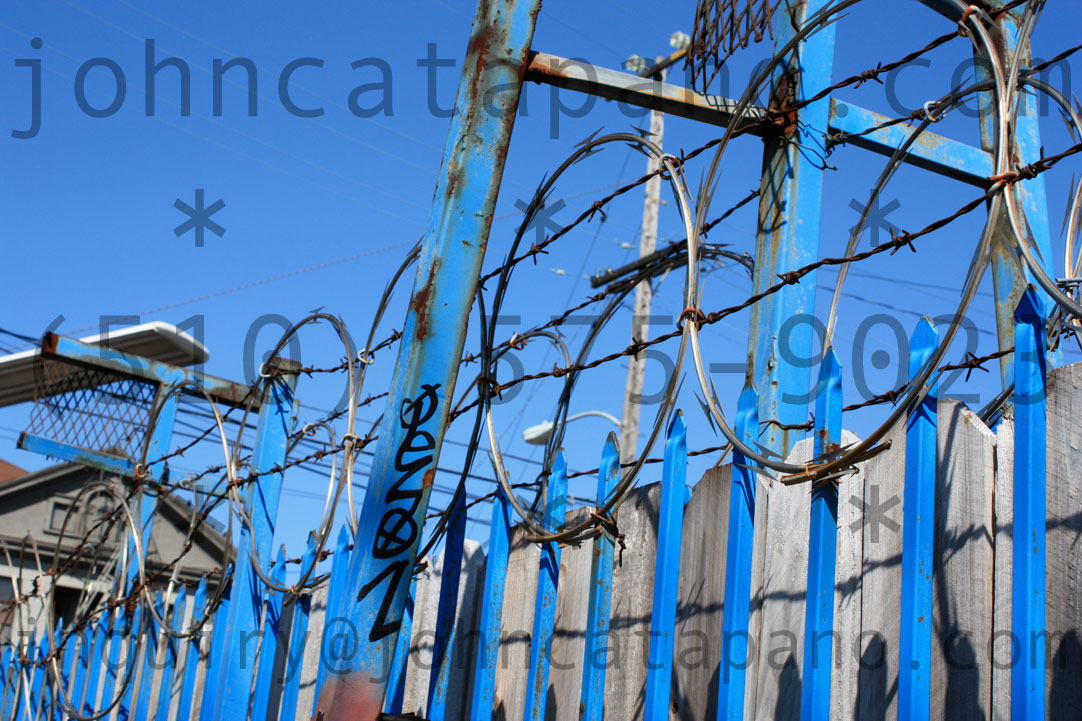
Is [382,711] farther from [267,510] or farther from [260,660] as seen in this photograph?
[267,510]

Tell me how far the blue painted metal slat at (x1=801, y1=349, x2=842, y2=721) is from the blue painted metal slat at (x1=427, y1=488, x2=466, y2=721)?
160 cm

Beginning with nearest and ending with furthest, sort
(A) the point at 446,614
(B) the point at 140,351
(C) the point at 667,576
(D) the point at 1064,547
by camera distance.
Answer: (D) the point at 1064,547
(C) the point at 667,576
(A) the point at 446,614
(B) the point at 140,351

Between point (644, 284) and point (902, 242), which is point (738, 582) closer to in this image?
point (902, 242)

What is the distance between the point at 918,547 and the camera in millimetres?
2111

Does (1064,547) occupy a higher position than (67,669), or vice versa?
(1064,547)

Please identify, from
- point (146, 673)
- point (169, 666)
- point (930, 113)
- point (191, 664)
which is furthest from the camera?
point (146, 673)

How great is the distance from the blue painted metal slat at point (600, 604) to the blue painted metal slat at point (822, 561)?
81cm

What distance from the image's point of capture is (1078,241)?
2.95 metres

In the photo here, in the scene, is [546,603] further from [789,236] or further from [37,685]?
[37,685]

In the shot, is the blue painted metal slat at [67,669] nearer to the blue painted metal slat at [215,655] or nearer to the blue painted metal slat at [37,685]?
the blue painted metal slat at [37,685]

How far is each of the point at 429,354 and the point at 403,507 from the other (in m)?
0.45

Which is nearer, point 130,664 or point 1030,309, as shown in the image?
point 1030,309

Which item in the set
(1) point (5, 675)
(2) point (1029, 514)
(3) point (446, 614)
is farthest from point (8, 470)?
(2) point (1029, 514)

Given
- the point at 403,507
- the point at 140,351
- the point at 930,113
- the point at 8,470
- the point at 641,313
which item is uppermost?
the point at 641,313
